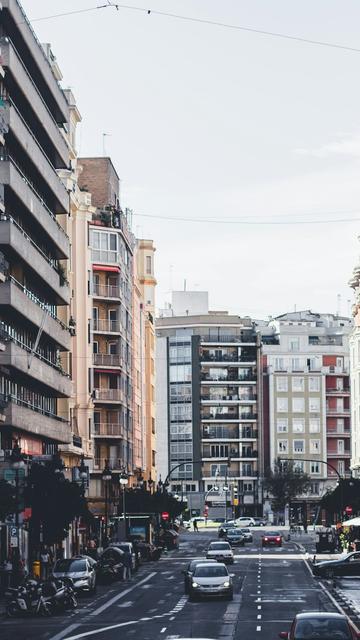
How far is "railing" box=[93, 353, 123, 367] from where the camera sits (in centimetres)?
12638

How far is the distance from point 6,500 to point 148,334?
115 metres

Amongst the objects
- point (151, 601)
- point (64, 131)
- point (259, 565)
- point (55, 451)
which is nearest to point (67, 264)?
point (64, 131)

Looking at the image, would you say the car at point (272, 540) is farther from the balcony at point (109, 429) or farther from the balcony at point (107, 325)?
the balcony at point (107, 325)

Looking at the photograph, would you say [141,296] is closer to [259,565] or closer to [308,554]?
[308,554]

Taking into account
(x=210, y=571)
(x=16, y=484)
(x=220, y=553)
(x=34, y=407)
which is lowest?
(x=220, y=553)

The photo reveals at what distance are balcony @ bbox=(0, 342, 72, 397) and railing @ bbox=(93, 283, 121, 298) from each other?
37.6 meters

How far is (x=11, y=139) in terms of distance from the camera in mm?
69625

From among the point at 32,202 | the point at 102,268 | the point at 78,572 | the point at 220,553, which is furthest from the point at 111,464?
the point at 78,572

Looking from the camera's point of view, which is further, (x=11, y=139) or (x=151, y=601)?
(x=11, y=139)

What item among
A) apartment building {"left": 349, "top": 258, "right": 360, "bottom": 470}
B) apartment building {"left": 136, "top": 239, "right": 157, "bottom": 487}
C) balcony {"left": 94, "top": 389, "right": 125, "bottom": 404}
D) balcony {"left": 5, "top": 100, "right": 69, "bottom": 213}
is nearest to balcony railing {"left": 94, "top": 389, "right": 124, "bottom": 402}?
balcony {"left": 94, "top": 389, "right": 125, "bottom": 404}

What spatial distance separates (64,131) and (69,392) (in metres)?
17.7

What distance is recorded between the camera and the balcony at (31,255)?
67.2 meters

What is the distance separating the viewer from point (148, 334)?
17212cm

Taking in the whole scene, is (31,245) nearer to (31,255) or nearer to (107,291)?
(31,255)
